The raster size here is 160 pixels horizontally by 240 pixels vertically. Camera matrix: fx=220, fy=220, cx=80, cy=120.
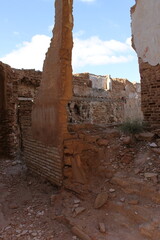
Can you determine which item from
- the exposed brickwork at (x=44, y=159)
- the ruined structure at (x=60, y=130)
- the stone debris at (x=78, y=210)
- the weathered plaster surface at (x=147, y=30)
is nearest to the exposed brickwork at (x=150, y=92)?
the weathered plaster surface at (x=147, y=30)

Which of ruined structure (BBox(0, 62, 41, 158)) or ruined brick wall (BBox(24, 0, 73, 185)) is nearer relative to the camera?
ruined brick wall (BBox(24, 0, 73, 185))

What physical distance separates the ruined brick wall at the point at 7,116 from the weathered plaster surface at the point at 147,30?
427 cm

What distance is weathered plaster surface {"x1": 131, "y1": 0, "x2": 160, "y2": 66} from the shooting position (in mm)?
5648

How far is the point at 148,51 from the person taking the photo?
595 cm

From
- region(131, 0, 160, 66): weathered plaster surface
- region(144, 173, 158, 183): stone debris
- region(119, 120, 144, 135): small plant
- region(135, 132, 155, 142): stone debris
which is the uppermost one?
region(131, 0, 160, 66): weathered plaster surface

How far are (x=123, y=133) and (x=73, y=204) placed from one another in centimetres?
212

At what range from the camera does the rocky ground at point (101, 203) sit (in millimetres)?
2959

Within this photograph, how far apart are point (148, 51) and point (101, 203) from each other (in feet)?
14.1

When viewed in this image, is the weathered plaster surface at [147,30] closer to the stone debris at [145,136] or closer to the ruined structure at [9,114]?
the stone debris at [145,136]

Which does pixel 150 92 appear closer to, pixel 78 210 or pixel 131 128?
pixel 131 128

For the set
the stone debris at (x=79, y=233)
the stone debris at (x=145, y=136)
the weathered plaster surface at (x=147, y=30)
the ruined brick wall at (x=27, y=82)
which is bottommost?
the stone debris at (x=79, y=233)

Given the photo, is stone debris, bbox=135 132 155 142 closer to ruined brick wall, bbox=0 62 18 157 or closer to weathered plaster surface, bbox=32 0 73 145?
weathered plaster surface, bbox=32 0 73 145

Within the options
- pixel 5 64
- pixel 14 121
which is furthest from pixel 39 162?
pixel 5 64

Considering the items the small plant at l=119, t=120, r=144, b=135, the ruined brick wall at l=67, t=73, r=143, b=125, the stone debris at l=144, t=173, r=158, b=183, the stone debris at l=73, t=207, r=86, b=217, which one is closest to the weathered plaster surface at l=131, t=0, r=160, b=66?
the small plant at l=119, t=120, r=144, b=135
